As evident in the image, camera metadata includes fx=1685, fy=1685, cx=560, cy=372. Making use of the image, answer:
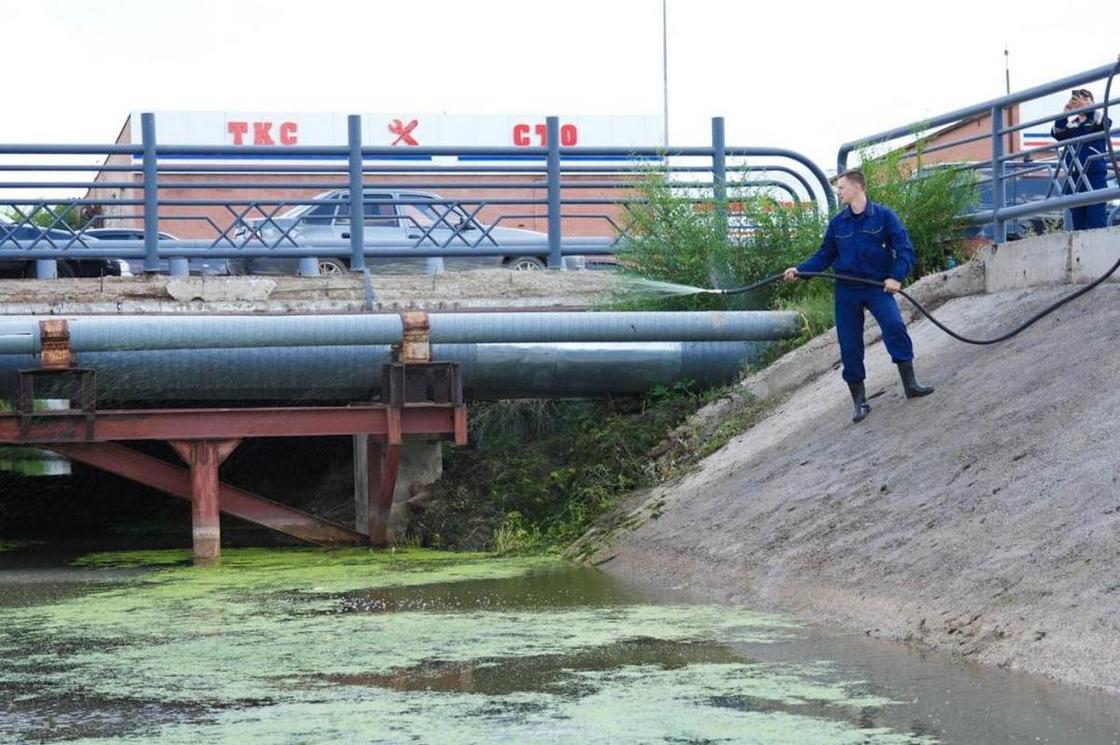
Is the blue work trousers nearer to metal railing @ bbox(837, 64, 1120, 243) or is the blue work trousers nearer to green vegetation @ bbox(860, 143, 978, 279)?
metal railing @ bbox(837, 64, 1120, 243)

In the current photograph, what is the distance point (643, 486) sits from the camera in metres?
13.3

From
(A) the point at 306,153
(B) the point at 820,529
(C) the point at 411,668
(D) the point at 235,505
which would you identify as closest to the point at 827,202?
(A) the point at 306,153

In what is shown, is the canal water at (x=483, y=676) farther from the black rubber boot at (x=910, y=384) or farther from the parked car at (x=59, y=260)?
the parked car at (x=59, y=260)

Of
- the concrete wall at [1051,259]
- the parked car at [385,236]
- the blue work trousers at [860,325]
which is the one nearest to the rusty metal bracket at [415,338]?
the blue work trousers at [860,325]

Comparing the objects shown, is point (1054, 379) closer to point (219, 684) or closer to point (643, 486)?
point (643, 486)

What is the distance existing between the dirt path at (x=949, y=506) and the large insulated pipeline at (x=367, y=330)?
4.15 ft

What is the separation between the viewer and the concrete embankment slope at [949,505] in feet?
23.9

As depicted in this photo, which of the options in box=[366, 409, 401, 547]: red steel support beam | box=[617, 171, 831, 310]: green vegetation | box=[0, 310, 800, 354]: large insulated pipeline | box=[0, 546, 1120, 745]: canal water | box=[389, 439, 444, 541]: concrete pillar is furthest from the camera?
box=[617, 171, 831, 310]: green vegetation

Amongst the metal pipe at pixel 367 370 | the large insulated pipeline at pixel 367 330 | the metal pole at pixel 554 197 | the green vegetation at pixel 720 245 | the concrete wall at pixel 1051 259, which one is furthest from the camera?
the metal pole at pixel 554 197

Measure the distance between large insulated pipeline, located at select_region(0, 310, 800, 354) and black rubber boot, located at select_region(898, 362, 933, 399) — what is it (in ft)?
10.4

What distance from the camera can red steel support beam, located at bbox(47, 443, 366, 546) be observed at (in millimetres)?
13602

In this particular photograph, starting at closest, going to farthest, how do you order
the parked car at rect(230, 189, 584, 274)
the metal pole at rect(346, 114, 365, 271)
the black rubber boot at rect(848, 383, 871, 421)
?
1. the black rubber boot at rect(848, 383, 871, 421)
2. the metal pole at rect(346, 114, 365, 271)
3. the parked car at rect(230, 189, 584, 274)

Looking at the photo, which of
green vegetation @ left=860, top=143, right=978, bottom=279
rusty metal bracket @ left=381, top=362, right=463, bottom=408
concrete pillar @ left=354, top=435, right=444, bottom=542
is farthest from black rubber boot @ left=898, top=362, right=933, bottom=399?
concrete pillar @ left=354, top=435, right=444, bottom=542

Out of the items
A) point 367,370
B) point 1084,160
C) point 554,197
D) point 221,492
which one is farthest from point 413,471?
point 1084,160
